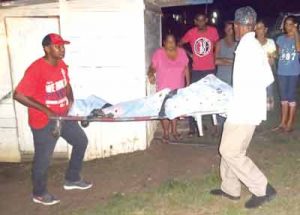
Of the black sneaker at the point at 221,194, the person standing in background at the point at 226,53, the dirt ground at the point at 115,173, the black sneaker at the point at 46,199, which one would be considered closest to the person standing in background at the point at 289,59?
the person standing in background at the point at 226,53

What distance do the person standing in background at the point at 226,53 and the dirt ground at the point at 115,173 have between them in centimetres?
114

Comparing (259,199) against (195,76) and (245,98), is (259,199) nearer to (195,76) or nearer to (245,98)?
(245,98)

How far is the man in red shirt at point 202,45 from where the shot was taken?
8.50m

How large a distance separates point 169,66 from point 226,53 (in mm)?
995

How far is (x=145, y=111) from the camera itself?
6.54 metres

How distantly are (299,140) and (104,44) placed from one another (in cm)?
354

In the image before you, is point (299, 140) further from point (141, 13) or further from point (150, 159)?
point (141, 13)

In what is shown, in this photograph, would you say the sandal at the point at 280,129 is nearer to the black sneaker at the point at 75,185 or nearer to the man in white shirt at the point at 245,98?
the man in white shirt at the point at 245,98

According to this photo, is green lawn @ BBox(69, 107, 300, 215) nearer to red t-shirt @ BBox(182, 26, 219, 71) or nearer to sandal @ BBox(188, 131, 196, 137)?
sandal @ BBox(188, 131, 196, 137)

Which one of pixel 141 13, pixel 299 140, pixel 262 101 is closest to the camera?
pixel 262 101

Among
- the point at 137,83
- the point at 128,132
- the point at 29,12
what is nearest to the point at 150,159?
the point at 128,132

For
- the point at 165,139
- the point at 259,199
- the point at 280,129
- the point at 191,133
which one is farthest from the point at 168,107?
the point at 280,129

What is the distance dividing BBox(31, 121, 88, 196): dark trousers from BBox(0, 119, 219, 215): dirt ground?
0.29 metres

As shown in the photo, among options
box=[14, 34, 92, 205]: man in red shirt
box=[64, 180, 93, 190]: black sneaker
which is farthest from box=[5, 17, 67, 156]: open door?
box=[64, 180, 93, 190]: black sneaker
